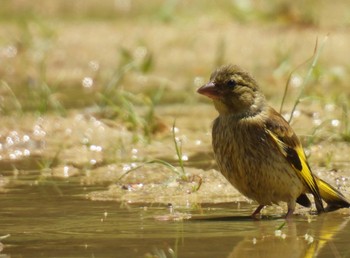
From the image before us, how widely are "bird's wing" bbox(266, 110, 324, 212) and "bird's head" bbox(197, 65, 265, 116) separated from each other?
19 cm

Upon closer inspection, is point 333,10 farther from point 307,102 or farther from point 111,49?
point 307,102

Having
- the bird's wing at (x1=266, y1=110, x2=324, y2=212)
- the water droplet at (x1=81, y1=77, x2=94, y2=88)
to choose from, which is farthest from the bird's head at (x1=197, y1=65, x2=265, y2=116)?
the water droplet at (x1=81, y1=77, x2=94, y2=88)

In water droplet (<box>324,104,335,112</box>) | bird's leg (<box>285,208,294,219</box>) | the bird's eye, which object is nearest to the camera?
bird's leg (<box>285,208,294,219</box>)

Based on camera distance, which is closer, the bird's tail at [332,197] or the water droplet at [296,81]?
the bird's tail at [332,197]

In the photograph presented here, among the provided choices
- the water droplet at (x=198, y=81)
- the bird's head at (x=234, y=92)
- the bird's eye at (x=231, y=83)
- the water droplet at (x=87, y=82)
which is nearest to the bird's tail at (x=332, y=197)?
the bird's head at (x=234, y=92)

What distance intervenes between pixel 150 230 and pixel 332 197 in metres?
1.26

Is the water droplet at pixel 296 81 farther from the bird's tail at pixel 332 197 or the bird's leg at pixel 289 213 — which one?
the bird's leg at pixel 289 213

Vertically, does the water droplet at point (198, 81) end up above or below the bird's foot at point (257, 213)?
above

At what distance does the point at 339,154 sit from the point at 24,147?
94.8 inches

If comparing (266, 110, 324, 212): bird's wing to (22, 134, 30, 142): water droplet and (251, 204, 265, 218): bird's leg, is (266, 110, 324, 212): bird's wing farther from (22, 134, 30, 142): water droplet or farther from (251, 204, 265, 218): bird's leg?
(22, 134, 30, 142): water droplet

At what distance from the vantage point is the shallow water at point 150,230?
5.42 meters

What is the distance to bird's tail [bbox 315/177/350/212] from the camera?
6.68 metres

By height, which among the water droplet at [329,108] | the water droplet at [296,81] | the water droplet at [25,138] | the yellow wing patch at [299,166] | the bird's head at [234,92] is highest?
the water droplet at [296,81]

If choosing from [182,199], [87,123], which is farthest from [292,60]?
[182,199]
